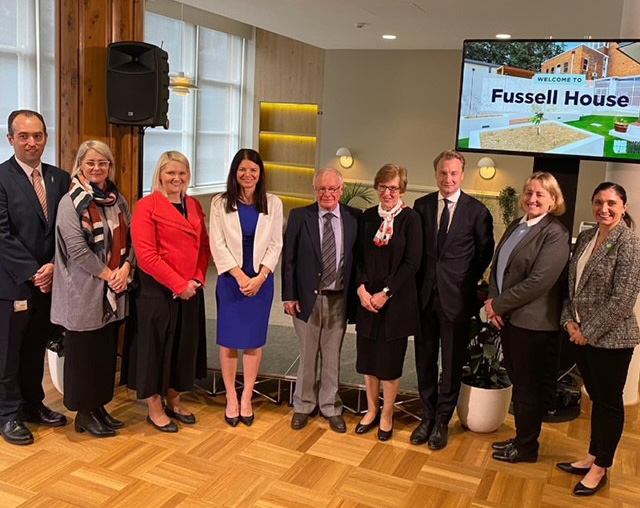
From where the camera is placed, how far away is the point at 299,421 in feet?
13.0

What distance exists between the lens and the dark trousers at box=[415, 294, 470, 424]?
3.70 meters

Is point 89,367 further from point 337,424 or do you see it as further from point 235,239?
point 337,424

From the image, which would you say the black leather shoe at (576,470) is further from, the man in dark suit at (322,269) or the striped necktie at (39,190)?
the striped necktie at (39,190)

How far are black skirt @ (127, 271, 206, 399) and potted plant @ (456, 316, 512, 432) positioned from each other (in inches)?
60.7

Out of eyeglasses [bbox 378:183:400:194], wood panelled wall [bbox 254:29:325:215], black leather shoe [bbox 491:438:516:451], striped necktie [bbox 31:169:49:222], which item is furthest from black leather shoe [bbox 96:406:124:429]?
wood panelled wall [bbox 254:29:325:215]

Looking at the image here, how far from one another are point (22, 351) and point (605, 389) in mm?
2920

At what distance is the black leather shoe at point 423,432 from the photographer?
3.81m

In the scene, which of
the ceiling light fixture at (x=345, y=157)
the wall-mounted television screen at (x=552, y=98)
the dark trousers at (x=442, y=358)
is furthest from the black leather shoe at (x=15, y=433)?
the ceiling light fixture at (x=345, y=157)

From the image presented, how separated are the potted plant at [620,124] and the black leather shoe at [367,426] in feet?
6.69

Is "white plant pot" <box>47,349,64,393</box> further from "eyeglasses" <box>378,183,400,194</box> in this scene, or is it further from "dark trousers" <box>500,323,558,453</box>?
"dark trousers" <box>500,323,558,453</box>

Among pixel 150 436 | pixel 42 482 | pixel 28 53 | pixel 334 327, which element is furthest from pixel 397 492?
pixel 28 53

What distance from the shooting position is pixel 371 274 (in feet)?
12.2

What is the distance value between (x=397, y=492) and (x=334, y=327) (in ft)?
3.17

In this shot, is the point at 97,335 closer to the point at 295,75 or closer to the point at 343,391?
the point at 343,391
